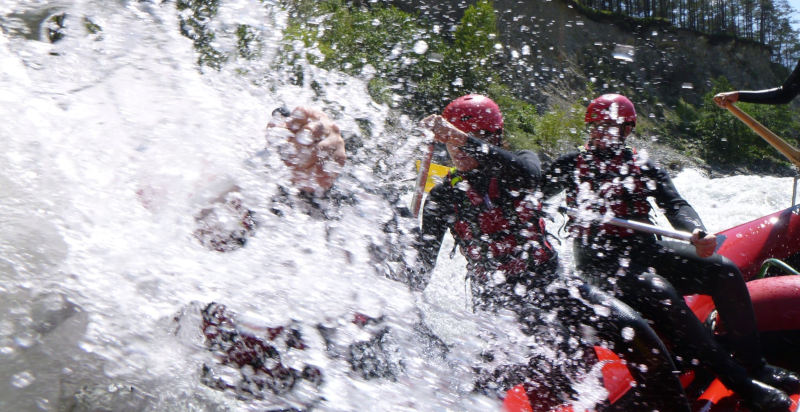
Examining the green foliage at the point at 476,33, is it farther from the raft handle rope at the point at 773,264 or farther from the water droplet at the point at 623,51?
the water droplet at the point at 623,51

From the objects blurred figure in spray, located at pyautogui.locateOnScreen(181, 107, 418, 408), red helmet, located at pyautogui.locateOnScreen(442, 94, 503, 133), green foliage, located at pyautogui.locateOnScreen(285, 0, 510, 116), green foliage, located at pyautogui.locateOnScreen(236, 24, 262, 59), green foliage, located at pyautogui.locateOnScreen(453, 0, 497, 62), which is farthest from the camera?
green foliage, located at pyautogui.locateOnScreen(453, 0, 497, 62)

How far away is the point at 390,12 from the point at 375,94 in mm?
4527

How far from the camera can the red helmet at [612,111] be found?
2518 mm

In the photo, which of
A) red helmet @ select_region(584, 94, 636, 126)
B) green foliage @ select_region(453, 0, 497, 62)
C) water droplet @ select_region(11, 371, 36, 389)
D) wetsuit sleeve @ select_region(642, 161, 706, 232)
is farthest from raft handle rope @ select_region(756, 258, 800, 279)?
green foliage @ select_region(453, 0, 497, 62)

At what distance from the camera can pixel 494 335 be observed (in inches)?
84.4

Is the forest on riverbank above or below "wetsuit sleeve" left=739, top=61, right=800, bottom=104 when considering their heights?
below

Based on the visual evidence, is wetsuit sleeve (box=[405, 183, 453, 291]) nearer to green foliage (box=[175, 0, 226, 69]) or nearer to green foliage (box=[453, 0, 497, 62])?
green foliage (box=[175, 0, 226, 69])

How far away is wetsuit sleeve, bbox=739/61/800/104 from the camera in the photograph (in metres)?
3.11

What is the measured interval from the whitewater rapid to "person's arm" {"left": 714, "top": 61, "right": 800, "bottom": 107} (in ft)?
A: 6.46

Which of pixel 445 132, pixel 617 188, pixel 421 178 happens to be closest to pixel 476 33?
pixel 617 188

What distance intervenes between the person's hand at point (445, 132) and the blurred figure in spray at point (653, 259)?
585 mm

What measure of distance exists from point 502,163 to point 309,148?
0.76 meters

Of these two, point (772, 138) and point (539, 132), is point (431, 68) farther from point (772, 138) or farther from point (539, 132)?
point (772, 138)

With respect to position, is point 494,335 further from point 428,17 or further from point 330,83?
point 428,17
